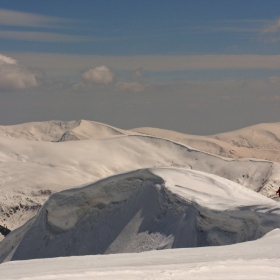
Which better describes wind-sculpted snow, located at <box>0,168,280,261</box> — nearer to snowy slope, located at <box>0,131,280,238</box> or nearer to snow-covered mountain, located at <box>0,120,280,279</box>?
Answer: snow-covered mountain, located at <box>0,120,280,279</box>

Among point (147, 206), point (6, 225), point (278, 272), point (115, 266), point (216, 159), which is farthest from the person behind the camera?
point (216, 159)

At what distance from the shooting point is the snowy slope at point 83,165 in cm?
5070

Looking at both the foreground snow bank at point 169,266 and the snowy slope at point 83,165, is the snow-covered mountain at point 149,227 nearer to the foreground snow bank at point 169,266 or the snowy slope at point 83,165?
the foreground snow bank at point 169,266

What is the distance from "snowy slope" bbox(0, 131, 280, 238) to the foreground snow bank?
35492 millimetres

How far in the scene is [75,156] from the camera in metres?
73.8

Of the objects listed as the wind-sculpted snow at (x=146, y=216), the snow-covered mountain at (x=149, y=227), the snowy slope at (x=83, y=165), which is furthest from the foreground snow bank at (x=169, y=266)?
the snowy slope at (x=83, y=165)

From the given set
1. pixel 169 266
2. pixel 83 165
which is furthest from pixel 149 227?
pixel 83 165

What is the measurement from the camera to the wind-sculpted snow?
17.8m

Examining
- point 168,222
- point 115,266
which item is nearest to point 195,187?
point 168,222

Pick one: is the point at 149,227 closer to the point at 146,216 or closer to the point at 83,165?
the point at 146,216

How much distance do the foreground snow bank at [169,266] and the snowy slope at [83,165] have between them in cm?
3549

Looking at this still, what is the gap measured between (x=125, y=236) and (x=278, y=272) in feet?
47.0

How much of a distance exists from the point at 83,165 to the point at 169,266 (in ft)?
208

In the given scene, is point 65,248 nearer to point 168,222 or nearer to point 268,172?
point 168,222
